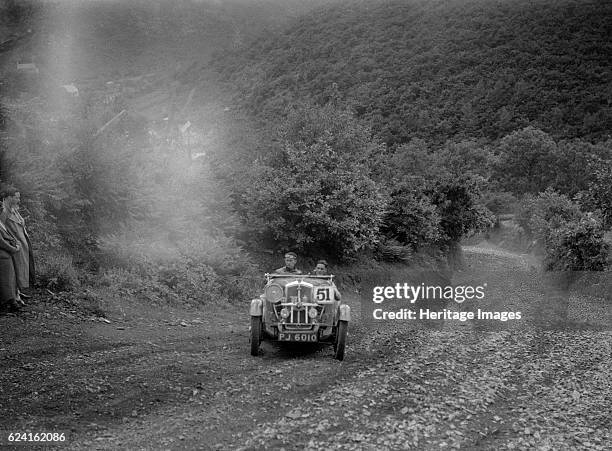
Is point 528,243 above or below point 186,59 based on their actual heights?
below

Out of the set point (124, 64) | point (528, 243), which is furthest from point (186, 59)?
point (528, 243)

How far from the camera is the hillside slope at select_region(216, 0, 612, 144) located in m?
61.7

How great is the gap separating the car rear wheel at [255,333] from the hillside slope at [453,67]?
4851cm

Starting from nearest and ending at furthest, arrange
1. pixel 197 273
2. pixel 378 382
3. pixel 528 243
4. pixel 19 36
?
1. pixel 378 382
2. pixel 197 273
3. pixel 19 36
4. pixel 528 243

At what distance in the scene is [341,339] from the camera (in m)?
9.22

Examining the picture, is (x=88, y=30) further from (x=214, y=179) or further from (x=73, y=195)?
(x=73, y=195)

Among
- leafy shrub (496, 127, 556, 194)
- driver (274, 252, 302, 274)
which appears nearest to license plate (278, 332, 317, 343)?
driver (274, 252, 302, 274)

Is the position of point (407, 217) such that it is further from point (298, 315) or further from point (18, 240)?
point (18, 240)

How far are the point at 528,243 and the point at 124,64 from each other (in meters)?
47.1

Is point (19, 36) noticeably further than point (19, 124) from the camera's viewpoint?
Yes

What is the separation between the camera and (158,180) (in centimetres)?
1733

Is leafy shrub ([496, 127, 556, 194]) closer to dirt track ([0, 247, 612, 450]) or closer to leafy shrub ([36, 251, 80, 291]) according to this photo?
dirt track ([0, 247, 612, 450])

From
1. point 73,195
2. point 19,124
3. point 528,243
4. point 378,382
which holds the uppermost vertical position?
point 19,124

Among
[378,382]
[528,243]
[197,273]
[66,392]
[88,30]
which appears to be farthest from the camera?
[88,30]
